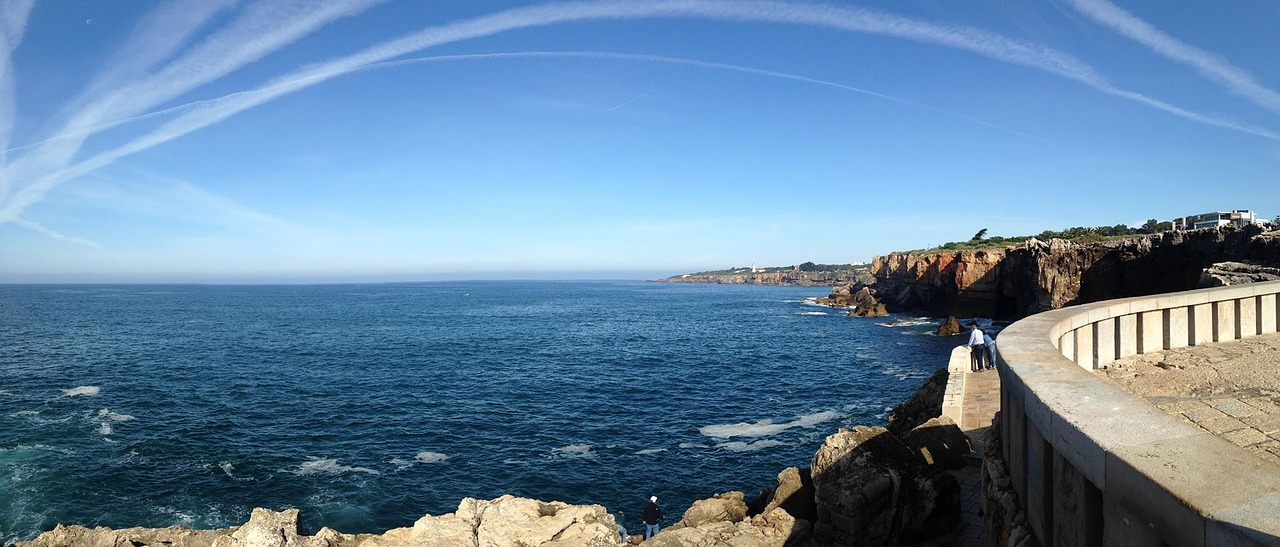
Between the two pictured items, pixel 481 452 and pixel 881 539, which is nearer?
pixel 881 539

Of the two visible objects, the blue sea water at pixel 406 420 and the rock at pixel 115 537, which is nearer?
the rock at pixel 115 537

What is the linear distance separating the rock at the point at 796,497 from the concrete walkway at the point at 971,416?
8.76 ft

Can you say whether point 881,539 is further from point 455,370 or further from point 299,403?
point 455,370

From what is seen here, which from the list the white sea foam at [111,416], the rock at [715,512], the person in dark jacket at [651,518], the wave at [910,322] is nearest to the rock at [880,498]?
the rock at [715,512]

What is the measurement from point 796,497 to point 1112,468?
33.2ft

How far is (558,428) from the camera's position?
2444cm

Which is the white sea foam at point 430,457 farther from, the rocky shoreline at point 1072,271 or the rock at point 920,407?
the rocky shoreline at point 1072,271

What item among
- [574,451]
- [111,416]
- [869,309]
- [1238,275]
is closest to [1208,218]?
[869,309]

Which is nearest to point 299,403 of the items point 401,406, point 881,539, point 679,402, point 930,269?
point 401,406

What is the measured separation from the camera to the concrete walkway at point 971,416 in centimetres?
957

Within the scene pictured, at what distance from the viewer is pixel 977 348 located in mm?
17953

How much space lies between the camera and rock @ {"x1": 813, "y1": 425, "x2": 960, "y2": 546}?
32.4 feet

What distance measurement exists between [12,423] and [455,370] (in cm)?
1895

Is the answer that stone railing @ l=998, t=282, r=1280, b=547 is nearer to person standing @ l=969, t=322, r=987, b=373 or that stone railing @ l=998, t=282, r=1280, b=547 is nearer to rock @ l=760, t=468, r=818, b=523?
rock @ l=760, t=468, r=818, b=523
